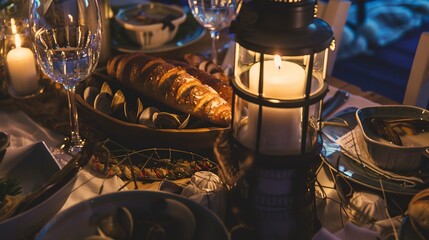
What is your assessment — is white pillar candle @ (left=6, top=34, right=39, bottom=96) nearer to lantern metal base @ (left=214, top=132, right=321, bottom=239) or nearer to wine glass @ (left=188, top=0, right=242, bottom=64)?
wine glass @ (left=188, top=0, right=242, bottom=64)

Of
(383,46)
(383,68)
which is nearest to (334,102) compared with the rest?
(383,68)

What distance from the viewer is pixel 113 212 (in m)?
0.63

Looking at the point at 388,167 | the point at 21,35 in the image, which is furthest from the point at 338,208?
the point at 21,35

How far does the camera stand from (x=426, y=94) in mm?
1174

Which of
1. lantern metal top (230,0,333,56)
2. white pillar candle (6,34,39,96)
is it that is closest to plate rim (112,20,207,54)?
white pillar candle (6,34,39,96)

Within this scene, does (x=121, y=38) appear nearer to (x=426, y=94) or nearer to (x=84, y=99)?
(x=84, y=99)

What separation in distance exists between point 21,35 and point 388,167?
32.2 inches

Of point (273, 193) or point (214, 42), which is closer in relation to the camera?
point (273, 193)

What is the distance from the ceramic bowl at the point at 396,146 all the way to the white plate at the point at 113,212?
31 centimetres

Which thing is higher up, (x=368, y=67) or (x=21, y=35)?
(x=21, y=35)

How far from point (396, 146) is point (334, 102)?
32cm

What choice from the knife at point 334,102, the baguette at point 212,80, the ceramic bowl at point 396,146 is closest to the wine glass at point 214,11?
the baguette at point 212,80

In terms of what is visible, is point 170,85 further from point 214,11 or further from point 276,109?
point 276,109

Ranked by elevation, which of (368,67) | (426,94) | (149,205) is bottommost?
(368,67)
